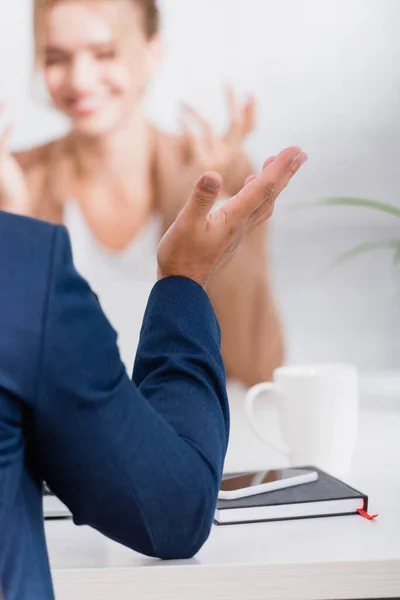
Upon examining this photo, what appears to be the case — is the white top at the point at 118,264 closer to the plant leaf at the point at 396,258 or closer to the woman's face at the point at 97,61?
the woman's face at the point at 97,61

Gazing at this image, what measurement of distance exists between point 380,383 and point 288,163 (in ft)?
3.44

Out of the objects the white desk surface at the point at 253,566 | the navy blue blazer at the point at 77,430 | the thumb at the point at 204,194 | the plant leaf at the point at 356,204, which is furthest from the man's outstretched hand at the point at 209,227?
the plant leaf at the point at 356,204

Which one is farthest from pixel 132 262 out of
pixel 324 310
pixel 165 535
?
pixel 165 535

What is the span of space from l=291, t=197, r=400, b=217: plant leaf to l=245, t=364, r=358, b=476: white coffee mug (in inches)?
23.3

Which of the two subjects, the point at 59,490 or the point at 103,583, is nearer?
the point at 59,490

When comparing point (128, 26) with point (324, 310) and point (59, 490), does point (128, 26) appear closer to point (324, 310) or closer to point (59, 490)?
point (324, 310)

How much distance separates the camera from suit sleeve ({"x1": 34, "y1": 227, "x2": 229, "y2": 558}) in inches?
18.8

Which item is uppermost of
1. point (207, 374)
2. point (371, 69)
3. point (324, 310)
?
point (371, 69)

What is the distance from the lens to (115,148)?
66.7 inches

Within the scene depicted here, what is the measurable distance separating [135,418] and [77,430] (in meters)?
0.04

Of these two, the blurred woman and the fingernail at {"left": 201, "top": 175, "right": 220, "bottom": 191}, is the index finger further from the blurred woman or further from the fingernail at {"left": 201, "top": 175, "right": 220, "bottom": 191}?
the blurred woman

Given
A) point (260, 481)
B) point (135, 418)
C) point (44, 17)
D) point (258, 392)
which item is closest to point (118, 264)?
point (44, 17)

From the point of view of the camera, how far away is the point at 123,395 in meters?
0.50

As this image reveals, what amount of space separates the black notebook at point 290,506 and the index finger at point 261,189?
0.31 m
